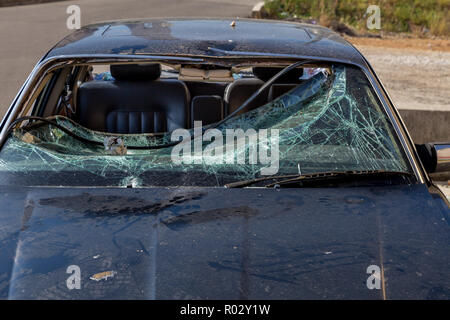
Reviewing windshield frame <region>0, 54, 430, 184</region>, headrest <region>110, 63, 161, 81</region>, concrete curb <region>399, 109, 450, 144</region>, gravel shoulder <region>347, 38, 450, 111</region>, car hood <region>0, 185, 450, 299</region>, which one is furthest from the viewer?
gravel shoulder <region>347, 38, 450, 111</region>

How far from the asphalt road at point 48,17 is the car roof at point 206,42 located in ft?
18.0

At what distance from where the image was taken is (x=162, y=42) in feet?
10.5

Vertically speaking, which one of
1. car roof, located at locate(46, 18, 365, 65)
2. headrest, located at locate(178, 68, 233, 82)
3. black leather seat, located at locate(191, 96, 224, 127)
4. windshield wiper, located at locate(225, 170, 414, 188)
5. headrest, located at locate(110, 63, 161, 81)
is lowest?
windshield wiper, located at locate(225, 170, 414, 188)

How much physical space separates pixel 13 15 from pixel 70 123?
1772 centimetres

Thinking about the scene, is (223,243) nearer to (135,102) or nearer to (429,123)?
(135,102)

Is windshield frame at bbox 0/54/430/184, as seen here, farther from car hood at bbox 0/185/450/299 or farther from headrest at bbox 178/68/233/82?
car hood at bbox 0/185/450/299

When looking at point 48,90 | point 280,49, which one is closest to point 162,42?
point 280,49

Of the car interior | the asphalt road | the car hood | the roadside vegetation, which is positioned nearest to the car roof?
the car interior

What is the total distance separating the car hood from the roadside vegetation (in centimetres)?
1681

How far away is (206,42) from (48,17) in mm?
17338

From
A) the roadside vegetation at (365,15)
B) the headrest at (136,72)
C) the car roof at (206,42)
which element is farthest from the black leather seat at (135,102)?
the roadside vegetation at (365,15)

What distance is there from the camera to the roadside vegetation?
1934 cm

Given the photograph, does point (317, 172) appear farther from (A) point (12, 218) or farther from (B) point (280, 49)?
(A) point (12, 218)

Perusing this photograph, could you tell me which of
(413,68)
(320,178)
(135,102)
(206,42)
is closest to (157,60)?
(206,42)
